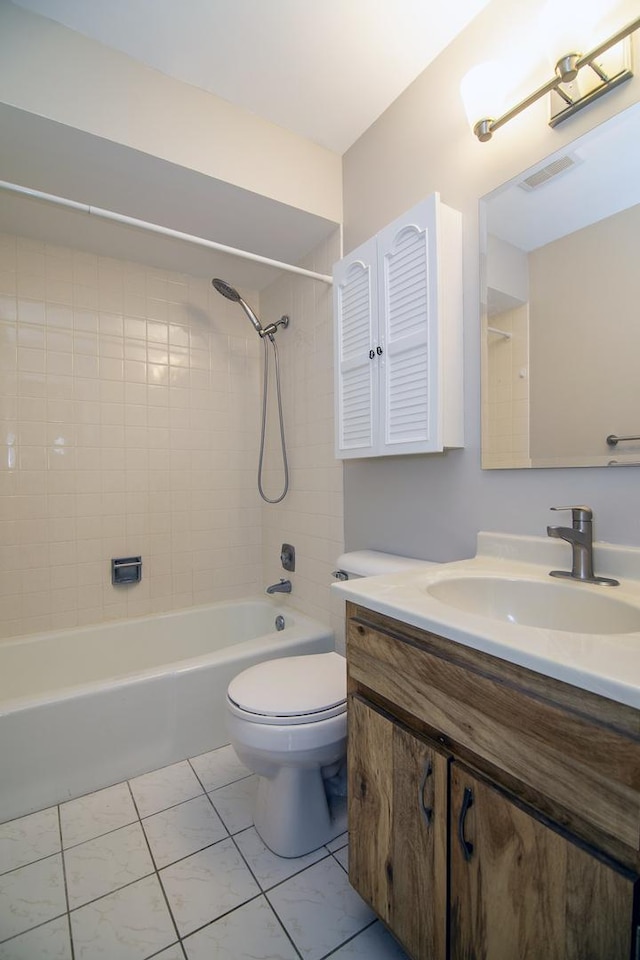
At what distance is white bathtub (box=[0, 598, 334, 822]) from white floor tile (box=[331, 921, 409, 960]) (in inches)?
34.7

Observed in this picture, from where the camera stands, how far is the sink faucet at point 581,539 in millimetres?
954

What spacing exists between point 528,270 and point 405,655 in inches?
40.8

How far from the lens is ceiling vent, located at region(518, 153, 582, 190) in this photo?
1051 mm

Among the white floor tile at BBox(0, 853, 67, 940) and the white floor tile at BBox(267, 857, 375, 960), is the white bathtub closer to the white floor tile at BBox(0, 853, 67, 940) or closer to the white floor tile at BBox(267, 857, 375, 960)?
the white floor tile at BBox(0, 853, 67, 940)

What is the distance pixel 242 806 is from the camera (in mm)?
1398

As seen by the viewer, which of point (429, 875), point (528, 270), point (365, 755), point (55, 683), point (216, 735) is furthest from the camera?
point (55, 683)

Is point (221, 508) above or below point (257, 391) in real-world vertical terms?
below

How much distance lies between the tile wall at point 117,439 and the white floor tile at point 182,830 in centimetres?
103

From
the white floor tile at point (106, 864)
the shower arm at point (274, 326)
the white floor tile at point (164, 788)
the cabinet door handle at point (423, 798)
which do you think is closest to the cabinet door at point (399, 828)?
the cabinet door handle at point (423, 798)

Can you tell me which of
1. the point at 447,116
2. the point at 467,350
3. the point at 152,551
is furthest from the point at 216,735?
the point at 447,116

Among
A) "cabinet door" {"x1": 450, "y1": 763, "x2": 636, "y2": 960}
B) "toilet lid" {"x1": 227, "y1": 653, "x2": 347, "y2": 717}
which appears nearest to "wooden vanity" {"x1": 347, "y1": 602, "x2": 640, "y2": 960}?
"cabinet door" {"x1": 450, "y1": 763, "x2": 636, "y2": 960}

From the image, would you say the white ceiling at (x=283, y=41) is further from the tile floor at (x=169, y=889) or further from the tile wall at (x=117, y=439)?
the tile floor at (x=169, y=889)

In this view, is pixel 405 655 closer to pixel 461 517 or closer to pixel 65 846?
pixel 461 517

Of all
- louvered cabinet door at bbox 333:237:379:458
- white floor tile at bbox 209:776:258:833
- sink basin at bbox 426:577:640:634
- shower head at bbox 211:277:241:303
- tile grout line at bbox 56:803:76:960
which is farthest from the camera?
shower head at bbox 211:277:241:303
